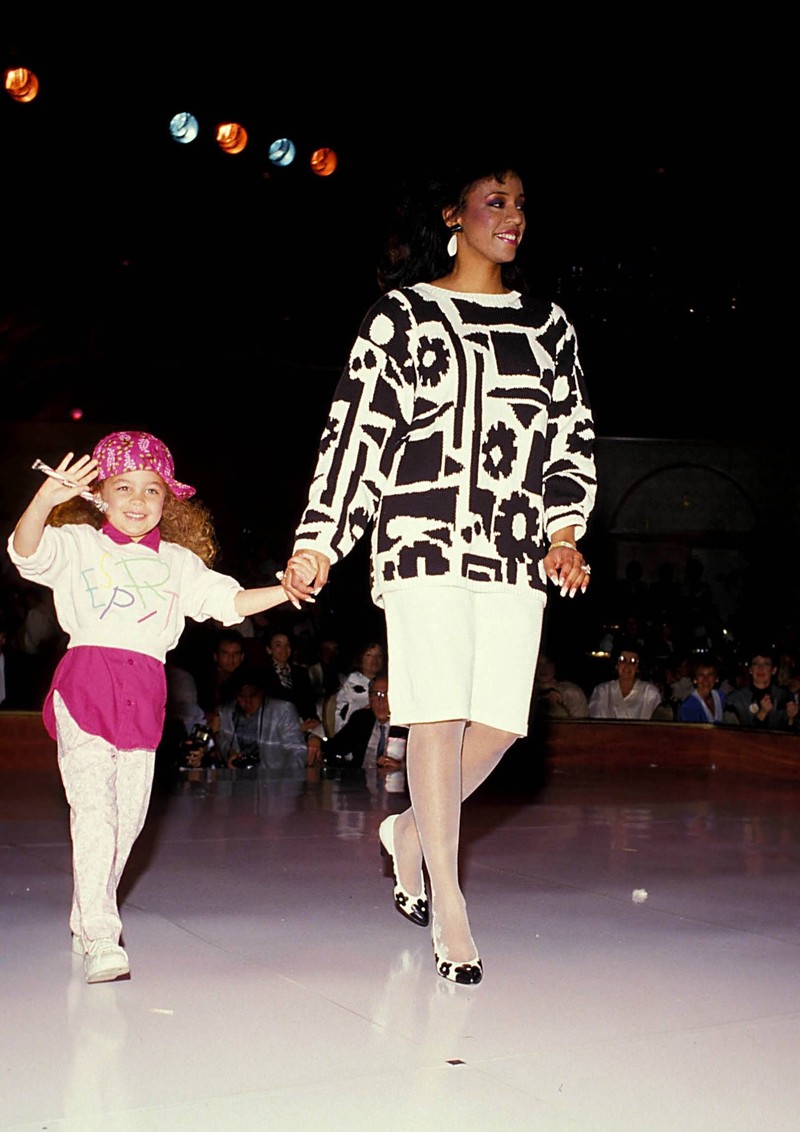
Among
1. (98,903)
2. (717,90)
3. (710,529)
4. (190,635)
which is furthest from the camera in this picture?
(710,529)

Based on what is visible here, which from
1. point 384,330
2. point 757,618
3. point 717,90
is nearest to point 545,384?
point 384,330

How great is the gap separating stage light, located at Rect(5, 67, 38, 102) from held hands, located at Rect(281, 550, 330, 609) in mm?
6730

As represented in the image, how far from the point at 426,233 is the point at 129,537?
0.91m

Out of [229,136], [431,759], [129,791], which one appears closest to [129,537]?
[129,791]

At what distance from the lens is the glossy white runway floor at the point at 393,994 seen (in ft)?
6.04

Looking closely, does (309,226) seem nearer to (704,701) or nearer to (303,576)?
(704,701)

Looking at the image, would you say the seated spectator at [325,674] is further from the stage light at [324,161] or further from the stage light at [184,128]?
the stage light at [324,161]

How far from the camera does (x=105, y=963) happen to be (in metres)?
2.45

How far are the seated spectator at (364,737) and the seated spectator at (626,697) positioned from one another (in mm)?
→ 1635

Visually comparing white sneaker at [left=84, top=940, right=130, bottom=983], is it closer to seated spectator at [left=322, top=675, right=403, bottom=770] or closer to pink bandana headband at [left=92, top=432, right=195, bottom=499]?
pink bandana headband at [left=92, top=432, right=195, bottom=499]

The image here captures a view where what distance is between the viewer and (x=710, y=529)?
1662 centimetres

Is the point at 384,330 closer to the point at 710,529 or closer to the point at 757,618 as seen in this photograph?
the point at 757,618

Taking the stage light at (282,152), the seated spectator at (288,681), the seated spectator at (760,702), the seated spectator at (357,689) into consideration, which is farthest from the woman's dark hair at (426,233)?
the stage light at (282,152)

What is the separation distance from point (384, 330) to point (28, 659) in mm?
7931
